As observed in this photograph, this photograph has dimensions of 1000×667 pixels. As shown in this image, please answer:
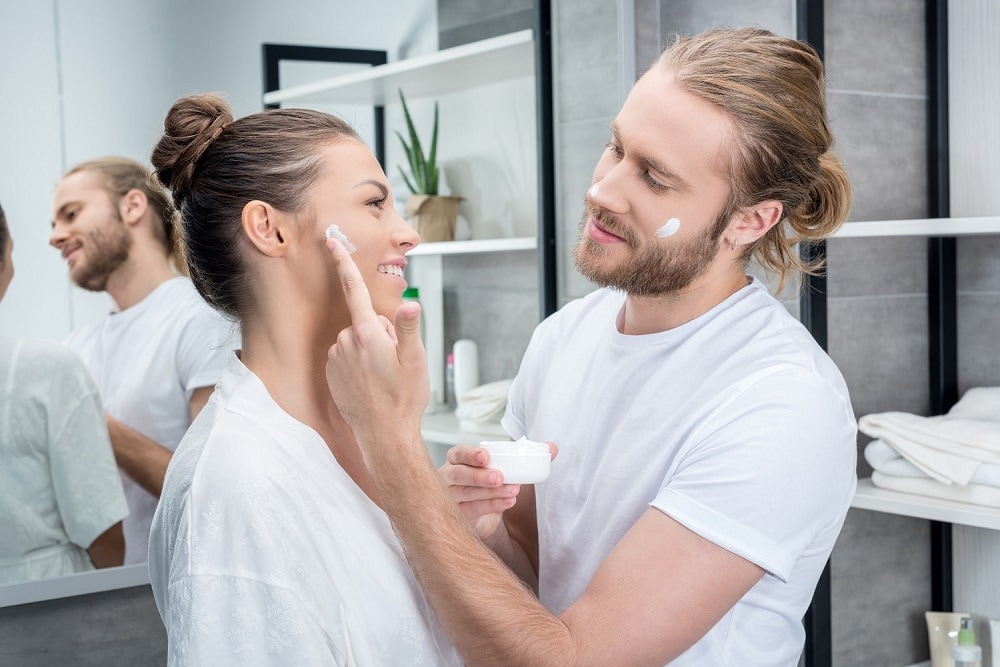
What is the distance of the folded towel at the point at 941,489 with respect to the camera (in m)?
1.53

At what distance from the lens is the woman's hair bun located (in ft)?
3.76

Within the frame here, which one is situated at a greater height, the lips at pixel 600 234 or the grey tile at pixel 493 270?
the lips at pixel 600 234

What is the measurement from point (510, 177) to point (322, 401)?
3.70 feet

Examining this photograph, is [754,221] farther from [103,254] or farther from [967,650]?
[103,254]

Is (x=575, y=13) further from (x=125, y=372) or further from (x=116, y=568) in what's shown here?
(x=116, y=568)

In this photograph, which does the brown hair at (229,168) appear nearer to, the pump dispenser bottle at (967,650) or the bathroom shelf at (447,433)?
the bathroom shelf at (447,433)

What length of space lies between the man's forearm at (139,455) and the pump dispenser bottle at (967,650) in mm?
1360

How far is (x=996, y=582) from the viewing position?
1.83 meters

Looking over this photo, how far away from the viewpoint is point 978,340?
184 centimetres

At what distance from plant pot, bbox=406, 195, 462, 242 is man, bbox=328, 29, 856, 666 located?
0.74 meters

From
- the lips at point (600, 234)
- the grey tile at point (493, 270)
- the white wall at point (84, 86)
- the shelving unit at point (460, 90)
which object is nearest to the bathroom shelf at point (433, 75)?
the shelving unit at point (460, 90)

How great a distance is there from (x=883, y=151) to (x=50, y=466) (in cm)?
150

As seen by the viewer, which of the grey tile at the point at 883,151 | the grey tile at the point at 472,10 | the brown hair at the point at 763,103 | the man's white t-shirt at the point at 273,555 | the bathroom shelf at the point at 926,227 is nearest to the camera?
the man's white t-shirt at the point at 273,555

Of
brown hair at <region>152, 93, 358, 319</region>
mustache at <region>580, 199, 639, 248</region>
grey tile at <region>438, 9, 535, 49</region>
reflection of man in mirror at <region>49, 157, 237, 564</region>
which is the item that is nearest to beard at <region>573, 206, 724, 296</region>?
mustache at <region>580, 199, 639, 248</region>
